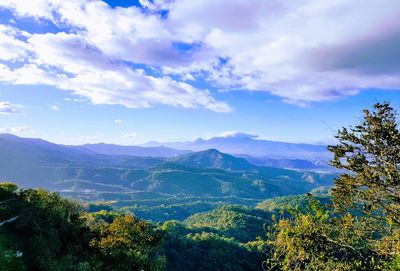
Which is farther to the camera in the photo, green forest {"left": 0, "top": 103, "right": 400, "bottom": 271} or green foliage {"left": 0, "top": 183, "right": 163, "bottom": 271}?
green foliage {"left": 0, "top": 183, "right": 163, "bottom": 271}

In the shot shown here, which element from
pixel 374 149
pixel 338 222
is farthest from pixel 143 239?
pixel 374 149

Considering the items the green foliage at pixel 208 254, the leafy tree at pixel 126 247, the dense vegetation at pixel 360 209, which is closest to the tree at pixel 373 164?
the dense vegetation at pixel 360 209

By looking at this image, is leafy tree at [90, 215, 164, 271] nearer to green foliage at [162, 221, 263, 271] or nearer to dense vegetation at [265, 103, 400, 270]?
dense vegetation at [265, 103, 400, 270]

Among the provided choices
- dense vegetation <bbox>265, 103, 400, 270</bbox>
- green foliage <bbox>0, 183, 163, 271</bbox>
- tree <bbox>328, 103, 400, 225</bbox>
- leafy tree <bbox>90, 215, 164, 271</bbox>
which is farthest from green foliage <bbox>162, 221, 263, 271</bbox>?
tree <bbox>328, 103, 400, 225</bbox>

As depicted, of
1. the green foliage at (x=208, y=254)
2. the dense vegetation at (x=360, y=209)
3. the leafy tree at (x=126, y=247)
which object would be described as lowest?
the green foliage at (x=208, y=254)

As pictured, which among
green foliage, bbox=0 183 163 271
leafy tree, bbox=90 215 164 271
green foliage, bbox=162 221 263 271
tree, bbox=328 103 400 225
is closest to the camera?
tree, bbox=328 103 400 225

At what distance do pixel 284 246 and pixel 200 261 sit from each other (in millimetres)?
126429

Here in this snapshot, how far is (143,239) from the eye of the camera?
43.9m

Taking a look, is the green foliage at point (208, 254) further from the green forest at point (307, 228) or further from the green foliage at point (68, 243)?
the green foliage at point (68, 243)

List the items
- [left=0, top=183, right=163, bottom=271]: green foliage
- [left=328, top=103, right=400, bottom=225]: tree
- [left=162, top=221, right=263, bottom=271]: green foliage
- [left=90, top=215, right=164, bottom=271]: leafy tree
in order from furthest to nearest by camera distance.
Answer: [left=162, top=221, right=263, bottom=271]: green foliage, [left=90, top=215, right=164, bottom=271]: leafy tree, [left=0, top=183, right=163, bottom=271]: green foliage, [left=328, top=103, right=400, bottom=225]: tree

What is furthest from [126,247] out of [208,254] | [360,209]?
[208,254]

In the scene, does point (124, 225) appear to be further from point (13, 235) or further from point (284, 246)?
point (284, 246)

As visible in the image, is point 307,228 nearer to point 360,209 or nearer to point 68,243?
point 360,209

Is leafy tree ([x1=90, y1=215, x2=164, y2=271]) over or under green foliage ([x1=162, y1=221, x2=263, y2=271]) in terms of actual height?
over
